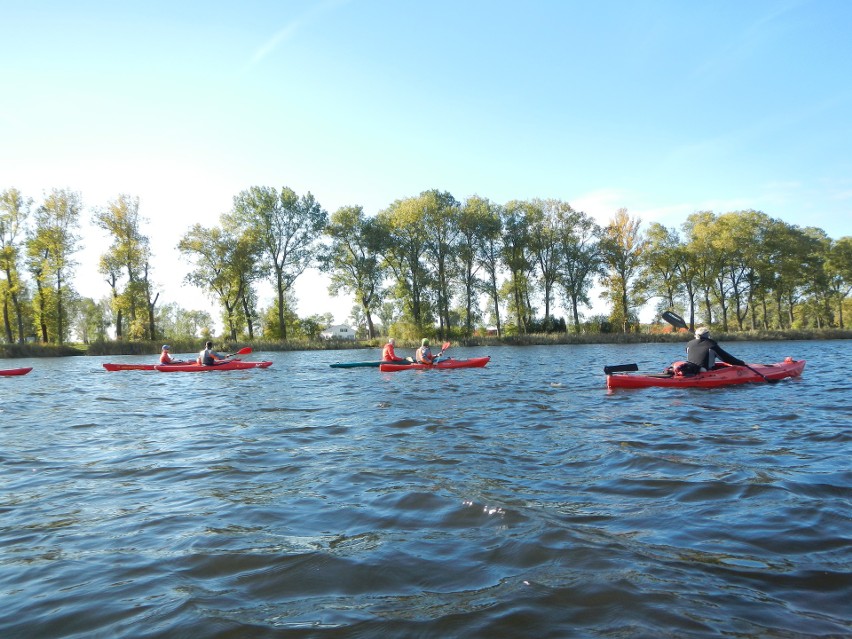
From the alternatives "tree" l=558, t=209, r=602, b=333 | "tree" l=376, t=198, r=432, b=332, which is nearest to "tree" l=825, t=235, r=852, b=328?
"tree" l=558, t=209, r=602, b=333

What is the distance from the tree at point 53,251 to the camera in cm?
4016

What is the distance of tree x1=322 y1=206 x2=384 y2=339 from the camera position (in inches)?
1877

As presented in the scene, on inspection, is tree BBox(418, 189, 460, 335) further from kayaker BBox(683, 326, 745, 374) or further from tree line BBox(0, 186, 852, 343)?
kayaker BBox(683, 326, 745, 374)

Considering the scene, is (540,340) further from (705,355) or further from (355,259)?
(705,355)

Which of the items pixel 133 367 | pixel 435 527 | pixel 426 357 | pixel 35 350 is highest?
pixel 35 350

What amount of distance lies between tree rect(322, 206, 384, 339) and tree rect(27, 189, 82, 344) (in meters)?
19.2

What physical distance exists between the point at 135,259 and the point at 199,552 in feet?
145

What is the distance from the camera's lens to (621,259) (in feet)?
162

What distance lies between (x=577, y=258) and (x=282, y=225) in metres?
26.0

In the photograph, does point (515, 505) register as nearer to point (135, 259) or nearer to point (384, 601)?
point (384, 601)

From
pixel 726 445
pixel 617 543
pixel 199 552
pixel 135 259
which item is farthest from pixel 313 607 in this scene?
pixel 135 259

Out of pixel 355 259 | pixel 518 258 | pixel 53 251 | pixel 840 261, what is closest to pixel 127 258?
pixel 53 251

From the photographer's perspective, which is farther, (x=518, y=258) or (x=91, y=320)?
(x=91, y=320)

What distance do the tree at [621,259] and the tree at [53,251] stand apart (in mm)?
43234
